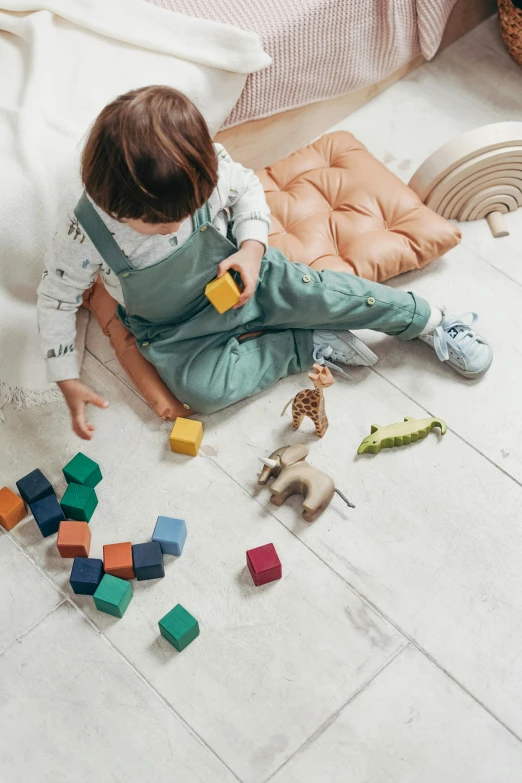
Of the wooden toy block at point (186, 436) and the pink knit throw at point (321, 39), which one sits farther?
the pink knit throw at point (321, 39)

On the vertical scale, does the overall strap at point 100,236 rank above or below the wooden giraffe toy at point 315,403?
above

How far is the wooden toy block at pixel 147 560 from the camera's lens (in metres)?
1.20

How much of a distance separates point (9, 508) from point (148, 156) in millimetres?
598

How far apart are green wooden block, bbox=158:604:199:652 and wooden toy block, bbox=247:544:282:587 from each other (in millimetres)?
113

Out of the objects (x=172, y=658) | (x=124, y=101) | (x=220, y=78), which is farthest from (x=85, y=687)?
(x=220, y=78)

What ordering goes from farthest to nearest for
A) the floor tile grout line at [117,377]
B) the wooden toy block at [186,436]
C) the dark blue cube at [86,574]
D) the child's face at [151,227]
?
the floor tile grout line at [117,377] < the wooden toy block at [186,436] < the dark blue cube at [86,574] < the child's face at [151,227]

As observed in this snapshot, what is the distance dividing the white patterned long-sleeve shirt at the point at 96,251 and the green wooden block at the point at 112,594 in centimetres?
A: 32

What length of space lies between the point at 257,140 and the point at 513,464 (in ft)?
2.60

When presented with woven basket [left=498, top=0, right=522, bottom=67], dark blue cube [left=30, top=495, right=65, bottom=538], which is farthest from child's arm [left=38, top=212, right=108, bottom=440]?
woven basket [left=498, top=0, right=522, bottom=67]

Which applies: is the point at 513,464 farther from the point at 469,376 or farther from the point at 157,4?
the point at 157,4

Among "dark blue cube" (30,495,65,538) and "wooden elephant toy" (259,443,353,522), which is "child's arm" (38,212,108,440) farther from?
"wooden elephant toy" (259,443,353,522)

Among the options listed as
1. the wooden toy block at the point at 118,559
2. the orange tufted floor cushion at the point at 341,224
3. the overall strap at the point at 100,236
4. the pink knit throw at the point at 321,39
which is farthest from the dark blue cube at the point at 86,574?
the pink knit throw at the point at 321,39

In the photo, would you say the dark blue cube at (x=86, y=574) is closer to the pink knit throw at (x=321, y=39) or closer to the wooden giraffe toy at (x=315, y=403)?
the wooden giraffe toy at (x=315, y=403)

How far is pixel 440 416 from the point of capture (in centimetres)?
140
